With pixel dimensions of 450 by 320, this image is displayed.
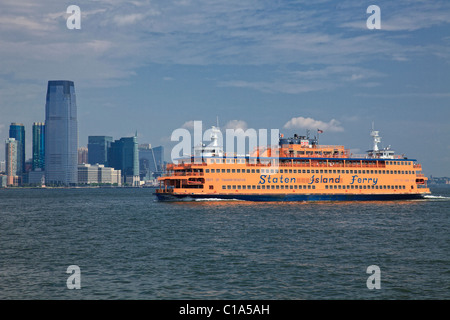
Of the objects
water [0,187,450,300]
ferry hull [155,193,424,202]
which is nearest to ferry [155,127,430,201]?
ferry hull [155,193,424,202]

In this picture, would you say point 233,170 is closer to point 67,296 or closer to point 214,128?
point 214,128

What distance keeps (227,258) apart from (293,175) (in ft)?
185

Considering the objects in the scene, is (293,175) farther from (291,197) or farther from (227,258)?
(227,258)

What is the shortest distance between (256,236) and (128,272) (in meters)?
16.5

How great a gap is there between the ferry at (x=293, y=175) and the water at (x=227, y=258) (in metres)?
25.6

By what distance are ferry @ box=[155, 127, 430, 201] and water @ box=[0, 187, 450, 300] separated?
25627mm

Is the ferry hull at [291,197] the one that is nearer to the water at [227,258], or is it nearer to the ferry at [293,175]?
the ferry at [293,175]

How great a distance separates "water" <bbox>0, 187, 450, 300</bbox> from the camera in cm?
2481

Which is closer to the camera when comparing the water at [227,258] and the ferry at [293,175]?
the water at [227,258]

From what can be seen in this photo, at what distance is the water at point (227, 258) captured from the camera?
2481 cm

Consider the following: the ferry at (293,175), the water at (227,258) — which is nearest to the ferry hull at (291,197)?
the ferry at (293,175)

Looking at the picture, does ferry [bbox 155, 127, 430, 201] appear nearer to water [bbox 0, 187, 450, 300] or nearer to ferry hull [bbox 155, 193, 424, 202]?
ferry hull [bbox 155, 193, 424, 202]

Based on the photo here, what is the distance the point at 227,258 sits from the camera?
3297 cm

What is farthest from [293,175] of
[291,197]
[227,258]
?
[227,258]
